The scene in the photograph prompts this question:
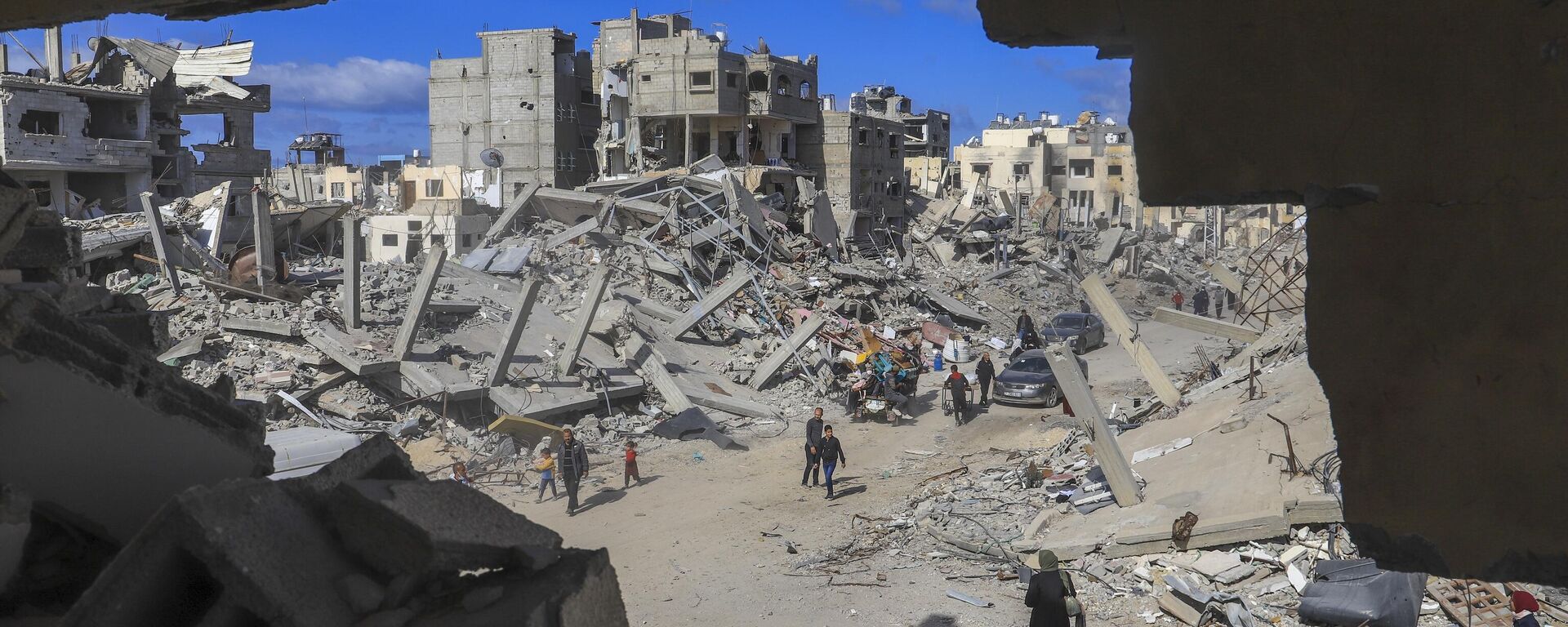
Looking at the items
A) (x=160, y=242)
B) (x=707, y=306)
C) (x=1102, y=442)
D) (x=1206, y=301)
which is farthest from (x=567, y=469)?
(x=1206, y=301)

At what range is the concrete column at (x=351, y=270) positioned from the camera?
16.4 metres

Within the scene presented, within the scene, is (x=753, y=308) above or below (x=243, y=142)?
below

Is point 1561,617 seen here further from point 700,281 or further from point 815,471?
point 700,281

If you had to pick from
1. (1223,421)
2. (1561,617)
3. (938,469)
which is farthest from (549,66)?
(1561,617)

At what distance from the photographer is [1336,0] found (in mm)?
2359

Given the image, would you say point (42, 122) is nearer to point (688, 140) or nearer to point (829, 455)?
point (688, 140)

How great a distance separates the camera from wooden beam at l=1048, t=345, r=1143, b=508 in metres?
10.6

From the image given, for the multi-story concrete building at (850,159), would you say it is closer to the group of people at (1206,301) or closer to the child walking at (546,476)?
the group of people at (1206,301)

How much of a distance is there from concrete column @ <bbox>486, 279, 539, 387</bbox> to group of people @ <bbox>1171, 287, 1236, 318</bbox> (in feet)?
76.3

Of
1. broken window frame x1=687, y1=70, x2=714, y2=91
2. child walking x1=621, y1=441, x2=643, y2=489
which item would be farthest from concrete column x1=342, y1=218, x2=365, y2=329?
broken window frame x1=687, y1=70, x2=714, y2=91

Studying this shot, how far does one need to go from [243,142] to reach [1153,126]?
160 ft

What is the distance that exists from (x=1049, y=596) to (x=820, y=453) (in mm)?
7711

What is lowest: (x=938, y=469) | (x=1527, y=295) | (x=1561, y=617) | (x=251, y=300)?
(x=938, y=469)

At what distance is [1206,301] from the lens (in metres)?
35.0
